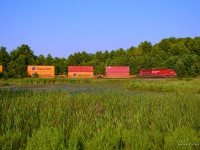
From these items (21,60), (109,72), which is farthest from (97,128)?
(109,72)

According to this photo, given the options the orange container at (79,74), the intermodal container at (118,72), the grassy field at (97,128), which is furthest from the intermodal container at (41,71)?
the grassy field at (97,128)

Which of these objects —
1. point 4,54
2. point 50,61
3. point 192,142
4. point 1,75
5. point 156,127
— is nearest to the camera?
point 192,142

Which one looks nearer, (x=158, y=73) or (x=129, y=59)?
(x=158, y=73)

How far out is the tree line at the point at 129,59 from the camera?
62062 millimetres

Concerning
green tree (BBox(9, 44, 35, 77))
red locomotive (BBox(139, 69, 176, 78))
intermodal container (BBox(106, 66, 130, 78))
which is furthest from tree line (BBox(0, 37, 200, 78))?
intermodal container (BBox(106, 66, 130, 78))

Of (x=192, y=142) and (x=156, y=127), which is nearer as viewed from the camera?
(x=192, y=142)

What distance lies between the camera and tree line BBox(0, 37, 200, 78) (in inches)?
2443

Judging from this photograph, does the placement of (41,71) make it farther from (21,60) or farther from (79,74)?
(79,74)

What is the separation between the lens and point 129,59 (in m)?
75.8

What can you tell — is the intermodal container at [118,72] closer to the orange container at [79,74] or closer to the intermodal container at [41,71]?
the orange container at [79,74]

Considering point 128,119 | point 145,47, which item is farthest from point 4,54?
point 128,119

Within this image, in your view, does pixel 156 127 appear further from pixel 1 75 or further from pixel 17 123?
pixel 1 75

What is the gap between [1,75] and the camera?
2094 inches

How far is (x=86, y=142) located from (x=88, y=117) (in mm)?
3027
